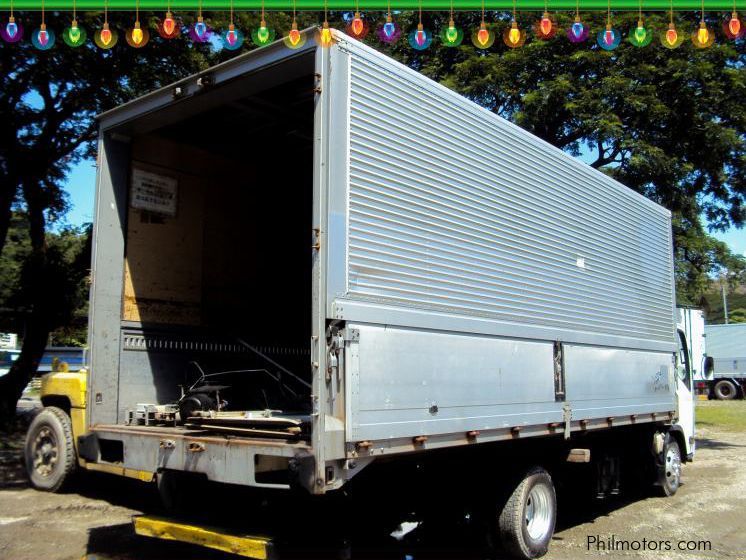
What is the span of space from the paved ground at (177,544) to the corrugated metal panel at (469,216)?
2.06 meters

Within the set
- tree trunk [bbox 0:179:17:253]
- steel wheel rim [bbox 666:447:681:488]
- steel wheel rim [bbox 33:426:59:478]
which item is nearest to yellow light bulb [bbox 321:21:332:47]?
steel wheel rim [bbox 33:426:59:478]

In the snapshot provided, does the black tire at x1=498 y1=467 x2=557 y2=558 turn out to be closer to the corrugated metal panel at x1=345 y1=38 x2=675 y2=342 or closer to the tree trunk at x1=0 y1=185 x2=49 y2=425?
the corrugated metal panel at x1=345 y1=38 x2=675 y2=342

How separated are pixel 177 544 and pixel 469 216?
12.6 ft

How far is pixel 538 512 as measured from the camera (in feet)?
20.9

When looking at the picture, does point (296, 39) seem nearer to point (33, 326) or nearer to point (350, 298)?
point (350, 298)

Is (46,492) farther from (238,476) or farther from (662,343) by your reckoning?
(662,343)

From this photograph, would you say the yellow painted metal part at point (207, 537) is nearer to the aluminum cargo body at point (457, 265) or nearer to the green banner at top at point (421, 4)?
the aluminum cargo body at point (457, 265)

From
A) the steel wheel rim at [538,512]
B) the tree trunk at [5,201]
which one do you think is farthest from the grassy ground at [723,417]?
the tree trunk at [5,201]

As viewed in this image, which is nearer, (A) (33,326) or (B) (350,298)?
(B) (350,298)

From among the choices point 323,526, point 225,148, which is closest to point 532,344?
point 323,526

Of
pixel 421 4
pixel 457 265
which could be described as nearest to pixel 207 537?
pixel 457 265

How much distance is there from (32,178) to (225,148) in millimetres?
7855

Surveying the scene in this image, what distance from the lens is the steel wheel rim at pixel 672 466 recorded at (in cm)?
946

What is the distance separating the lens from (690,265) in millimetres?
17219
